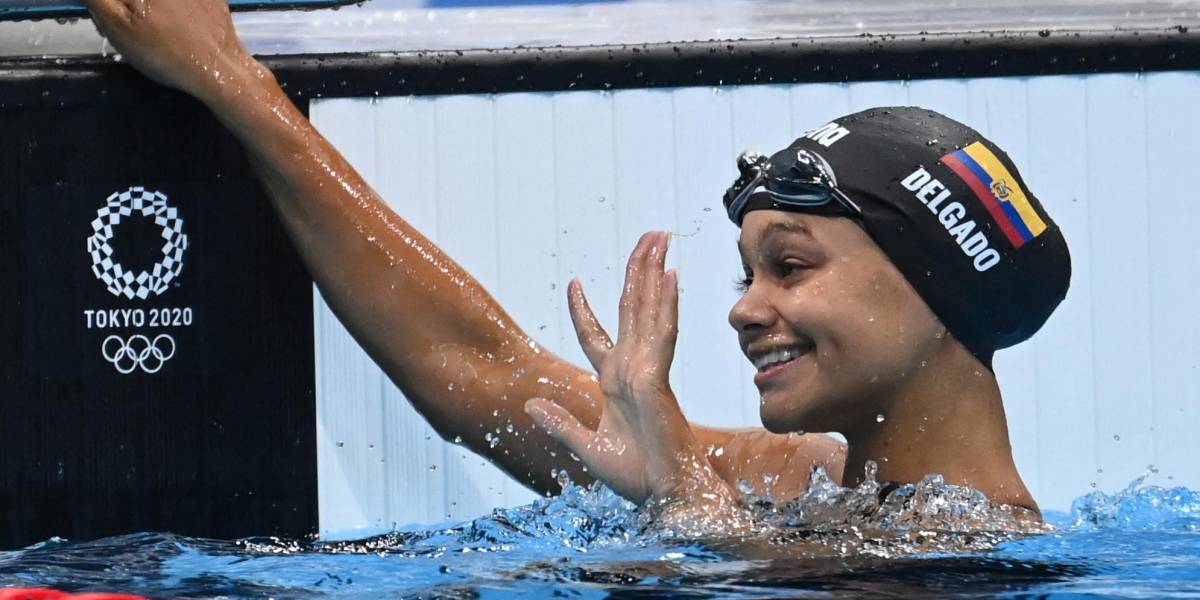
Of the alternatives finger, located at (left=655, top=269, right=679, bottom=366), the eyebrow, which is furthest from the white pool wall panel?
finger, located at (left=655, top=269, right=679, bottom=366)

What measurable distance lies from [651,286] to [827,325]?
0.24 m

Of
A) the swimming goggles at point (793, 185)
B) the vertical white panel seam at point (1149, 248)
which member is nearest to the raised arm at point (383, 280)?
the swimming goggles at point (793, 185)

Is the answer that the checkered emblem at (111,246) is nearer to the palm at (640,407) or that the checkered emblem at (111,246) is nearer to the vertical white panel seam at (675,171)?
the vertical white panel seam at (675,171)

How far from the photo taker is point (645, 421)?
1828 millimetres

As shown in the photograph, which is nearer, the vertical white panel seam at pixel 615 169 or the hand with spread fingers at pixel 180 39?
the hand with spread fingers at pixel 180 39

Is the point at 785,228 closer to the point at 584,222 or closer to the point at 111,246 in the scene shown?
the point at 584,222

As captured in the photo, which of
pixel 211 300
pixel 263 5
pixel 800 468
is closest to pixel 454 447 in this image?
pixel 211 300

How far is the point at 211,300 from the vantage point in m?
2.74

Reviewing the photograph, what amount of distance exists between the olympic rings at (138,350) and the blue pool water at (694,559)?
0.55 metres

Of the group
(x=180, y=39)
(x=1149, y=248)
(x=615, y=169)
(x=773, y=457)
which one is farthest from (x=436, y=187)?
(x=1149, y=248)

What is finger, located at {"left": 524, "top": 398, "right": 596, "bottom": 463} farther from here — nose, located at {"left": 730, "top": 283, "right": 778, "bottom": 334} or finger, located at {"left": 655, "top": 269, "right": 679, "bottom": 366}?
nose, located at {"left": 730, "top": 283, "right": 778, "bottom": 334}

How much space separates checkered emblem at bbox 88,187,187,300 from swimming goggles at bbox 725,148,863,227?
3.99 ft

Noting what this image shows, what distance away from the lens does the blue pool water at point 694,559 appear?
1647 mm

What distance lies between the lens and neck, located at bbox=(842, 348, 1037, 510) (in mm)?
1985
